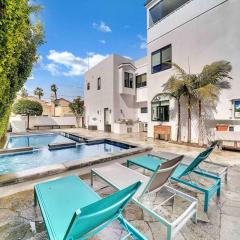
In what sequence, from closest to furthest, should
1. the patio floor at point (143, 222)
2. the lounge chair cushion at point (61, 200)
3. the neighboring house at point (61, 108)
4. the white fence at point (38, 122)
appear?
the lounge chair cushion at point (61, 200) → the patio floor at point (143, 222) → the white fence at point (38, 122) → the neighboring house at point (61, 108)

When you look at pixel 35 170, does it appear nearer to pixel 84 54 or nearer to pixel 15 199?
pixel 15 199

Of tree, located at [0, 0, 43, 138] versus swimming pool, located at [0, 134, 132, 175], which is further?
swimming pool, located at [0, 134, 132, 175]

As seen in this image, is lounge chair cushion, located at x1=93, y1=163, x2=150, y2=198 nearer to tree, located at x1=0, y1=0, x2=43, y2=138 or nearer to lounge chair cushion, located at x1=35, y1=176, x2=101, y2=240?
lounge chair cushion, located at x1=35, y1=176, x2=101, y2=240

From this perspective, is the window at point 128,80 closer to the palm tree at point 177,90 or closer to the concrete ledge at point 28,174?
the palm tree at point 177,90

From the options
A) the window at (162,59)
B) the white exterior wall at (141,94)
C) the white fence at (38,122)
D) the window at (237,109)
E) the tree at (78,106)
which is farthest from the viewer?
the tree at (78,106)

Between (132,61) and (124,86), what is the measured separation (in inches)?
142

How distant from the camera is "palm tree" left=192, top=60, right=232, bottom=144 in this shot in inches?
329

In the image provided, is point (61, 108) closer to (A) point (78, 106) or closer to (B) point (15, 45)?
(A) point (78, 106)

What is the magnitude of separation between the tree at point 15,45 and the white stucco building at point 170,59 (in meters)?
8.85

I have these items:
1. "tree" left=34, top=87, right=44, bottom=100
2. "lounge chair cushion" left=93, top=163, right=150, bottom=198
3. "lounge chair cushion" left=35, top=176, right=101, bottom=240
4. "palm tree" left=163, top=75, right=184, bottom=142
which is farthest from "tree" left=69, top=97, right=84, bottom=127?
"tree" left=34, top=87, right=44, bottom=100

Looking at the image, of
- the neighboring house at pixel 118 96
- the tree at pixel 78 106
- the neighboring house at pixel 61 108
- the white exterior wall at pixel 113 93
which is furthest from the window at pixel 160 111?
the neighboring house at pixel 61 108

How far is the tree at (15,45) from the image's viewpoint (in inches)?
105

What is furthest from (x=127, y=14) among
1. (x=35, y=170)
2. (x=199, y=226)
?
(x=199, y=226)

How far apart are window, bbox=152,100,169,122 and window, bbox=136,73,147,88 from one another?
5518mm
